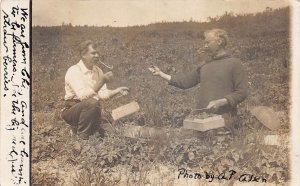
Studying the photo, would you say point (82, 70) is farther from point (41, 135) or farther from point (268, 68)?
point (268, 68)

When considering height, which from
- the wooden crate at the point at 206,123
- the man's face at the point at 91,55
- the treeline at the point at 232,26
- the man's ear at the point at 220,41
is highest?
the treeline at the point at 232,26

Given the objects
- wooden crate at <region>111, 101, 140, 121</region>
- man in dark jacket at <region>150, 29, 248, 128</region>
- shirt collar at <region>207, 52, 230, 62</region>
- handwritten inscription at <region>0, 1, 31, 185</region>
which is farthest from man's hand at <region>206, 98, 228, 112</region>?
handwritten inscription at <region>0, 1, 31, 185</region>

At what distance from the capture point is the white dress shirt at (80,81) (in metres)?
3.15

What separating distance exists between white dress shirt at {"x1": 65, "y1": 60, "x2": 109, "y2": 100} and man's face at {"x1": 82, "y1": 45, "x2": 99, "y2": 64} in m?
0.04

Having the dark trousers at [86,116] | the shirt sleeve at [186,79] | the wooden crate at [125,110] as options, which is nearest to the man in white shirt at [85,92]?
the dark trousers at [86,116]

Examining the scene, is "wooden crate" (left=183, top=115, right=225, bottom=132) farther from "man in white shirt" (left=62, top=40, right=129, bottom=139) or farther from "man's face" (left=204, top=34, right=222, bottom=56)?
"man in white shirt" (left=62, top=40, right=129, bottom=139)

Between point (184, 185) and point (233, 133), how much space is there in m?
0.50

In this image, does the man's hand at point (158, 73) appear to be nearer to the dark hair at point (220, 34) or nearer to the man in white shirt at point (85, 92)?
the man in white shirt at point (85, 92)

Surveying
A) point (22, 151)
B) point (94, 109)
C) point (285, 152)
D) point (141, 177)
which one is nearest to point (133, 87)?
point (94, 109)

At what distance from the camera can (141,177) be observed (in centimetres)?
308

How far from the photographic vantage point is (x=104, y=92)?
10.3 feet

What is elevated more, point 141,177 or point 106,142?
point 106,142

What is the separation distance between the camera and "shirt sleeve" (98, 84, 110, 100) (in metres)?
3.13

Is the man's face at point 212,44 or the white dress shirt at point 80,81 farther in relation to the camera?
the white dress shirt at point 80,81
